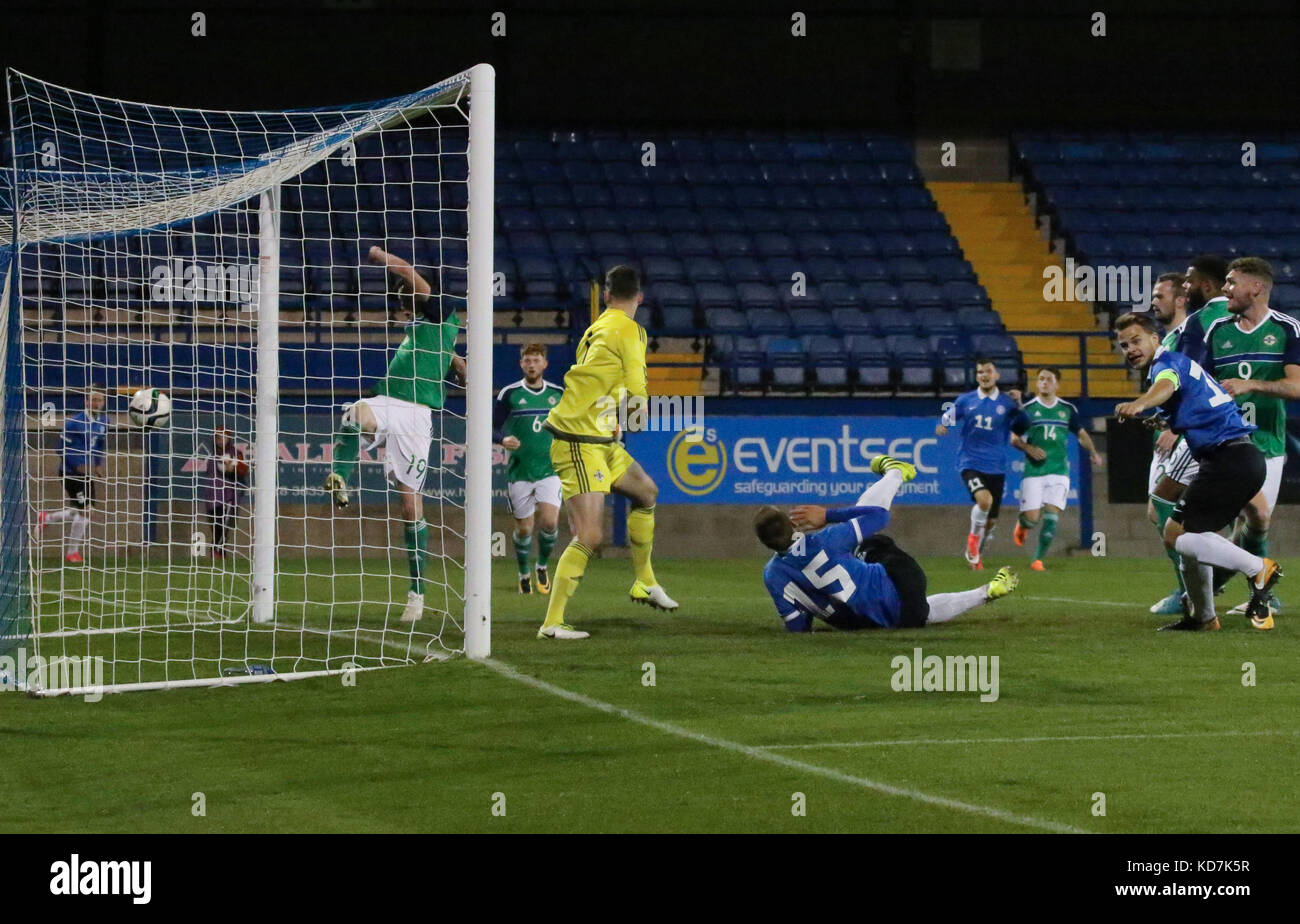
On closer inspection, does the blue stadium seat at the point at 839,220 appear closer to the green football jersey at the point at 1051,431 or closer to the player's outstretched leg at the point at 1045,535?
the green football jersey at the point at 1051,431

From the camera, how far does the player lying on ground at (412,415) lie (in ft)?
35.7

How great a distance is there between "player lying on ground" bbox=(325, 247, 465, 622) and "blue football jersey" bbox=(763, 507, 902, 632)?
2281 mm

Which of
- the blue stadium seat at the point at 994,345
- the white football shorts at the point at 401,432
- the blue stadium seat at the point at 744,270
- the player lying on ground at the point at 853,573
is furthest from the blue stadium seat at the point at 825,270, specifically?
the player lying on ground at the point at 853,573

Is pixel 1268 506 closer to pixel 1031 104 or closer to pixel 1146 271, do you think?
pixel 1146 271

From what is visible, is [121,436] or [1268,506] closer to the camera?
[1268,506]

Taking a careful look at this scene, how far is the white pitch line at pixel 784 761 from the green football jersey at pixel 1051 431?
10.8 metres

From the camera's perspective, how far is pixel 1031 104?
2853 cm

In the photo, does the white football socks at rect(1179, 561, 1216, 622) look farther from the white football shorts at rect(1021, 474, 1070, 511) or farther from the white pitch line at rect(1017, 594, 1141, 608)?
the white football shorts at rect(1021, 474, 1070, 511)

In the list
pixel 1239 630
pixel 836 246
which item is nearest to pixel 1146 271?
pixel 836 246

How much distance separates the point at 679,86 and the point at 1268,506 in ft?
60.6

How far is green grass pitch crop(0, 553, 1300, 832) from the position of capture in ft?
17.7

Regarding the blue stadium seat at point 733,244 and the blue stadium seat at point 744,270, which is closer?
the blue stadium seat at point 744,270

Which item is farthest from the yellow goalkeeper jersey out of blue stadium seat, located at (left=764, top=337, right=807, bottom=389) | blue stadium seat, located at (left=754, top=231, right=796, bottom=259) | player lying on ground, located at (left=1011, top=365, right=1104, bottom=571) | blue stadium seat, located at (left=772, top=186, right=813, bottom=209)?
blue stadium seat, located at (left=772, top=186, right=813, bottom=209)

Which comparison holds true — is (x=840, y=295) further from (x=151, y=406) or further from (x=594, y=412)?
(x=151, y=406)
